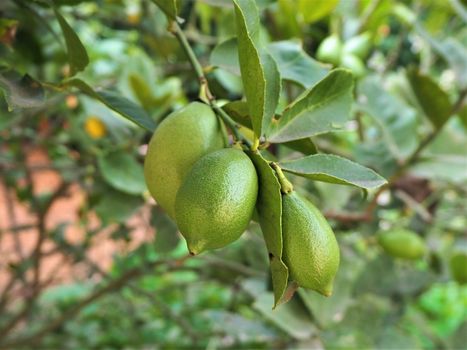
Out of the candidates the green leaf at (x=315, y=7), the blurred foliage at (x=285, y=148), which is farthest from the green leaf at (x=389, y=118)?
the green leaf at (x=315, y=7)

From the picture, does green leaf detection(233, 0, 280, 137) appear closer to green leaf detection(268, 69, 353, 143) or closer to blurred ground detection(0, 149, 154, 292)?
green leaf detection(268, 69, 353, 143)

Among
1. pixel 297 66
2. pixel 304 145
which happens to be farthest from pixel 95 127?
pixel 304 145

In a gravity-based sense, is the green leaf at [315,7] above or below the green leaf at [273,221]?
below

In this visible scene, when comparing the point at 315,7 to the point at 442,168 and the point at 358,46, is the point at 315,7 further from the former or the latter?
the point at 442,168

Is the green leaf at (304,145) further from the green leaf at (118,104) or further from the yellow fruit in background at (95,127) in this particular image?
the yellow fruit in background at (95,127)

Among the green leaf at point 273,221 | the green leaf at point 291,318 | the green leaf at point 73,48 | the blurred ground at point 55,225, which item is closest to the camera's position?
the green leaf at point 273,221

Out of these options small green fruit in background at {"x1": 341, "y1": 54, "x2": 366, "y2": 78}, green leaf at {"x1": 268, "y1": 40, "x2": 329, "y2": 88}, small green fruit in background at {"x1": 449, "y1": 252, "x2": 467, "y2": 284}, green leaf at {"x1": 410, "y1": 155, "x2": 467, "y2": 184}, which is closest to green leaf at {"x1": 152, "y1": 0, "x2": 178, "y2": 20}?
green leaf at {"x1": 268, "y1": 40, "x2": 329, "y2": 88}

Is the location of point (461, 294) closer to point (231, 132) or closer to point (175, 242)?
point (175, 242)
